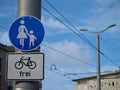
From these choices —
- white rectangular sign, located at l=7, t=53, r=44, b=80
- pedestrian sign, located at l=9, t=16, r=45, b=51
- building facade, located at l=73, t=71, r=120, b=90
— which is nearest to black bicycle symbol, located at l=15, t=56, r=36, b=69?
white rectangular sign, located at l=7, t=53, r=44, b=80

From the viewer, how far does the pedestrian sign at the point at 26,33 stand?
634 centimetres

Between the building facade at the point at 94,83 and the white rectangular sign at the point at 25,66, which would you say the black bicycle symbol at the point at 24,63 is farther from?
the building facade at the point at 94,83

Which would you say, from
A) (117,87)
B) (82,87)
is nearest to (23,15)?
(117,87)

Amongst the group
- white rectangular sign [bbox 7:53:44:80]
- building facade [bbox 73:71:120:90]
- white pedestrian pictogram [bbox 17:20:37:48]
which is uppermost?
building facade [bbox 73:71:120:90]

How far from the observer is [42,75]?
614cm

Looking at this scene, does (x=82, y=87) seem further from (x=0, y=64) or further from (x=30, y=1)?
(x=30, y=1)

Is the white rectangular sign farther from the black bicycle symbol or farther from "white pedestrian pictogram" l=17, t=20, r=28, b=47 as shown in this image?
"white pedestrian pictogram" l=17, t=20, r=28, b=47

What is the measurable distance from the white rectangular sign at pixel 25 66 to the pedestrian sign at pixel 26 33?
15 cm

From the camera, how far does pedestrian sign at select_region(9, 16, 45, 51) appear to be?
6.34 metres

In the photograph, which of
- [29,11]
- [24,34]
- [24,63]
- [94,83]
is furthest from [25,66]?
[94,83]

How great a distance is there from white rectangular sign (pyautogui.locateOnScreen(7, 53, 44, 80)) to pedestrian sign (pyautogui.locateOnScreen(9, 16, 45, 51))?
0.15 meters

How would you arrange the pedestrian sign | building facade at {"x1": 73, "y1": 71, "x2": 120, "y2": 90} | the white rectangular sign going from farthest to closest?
building facade at {"x1": 73, "y1": 71, "x2": 120, "y2": 90} < the pedestrian sign < the white rectangular sign

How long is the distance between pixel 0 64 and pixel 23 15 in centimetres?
5016

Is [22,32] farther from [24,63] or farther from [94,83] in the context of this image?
[94,83]
